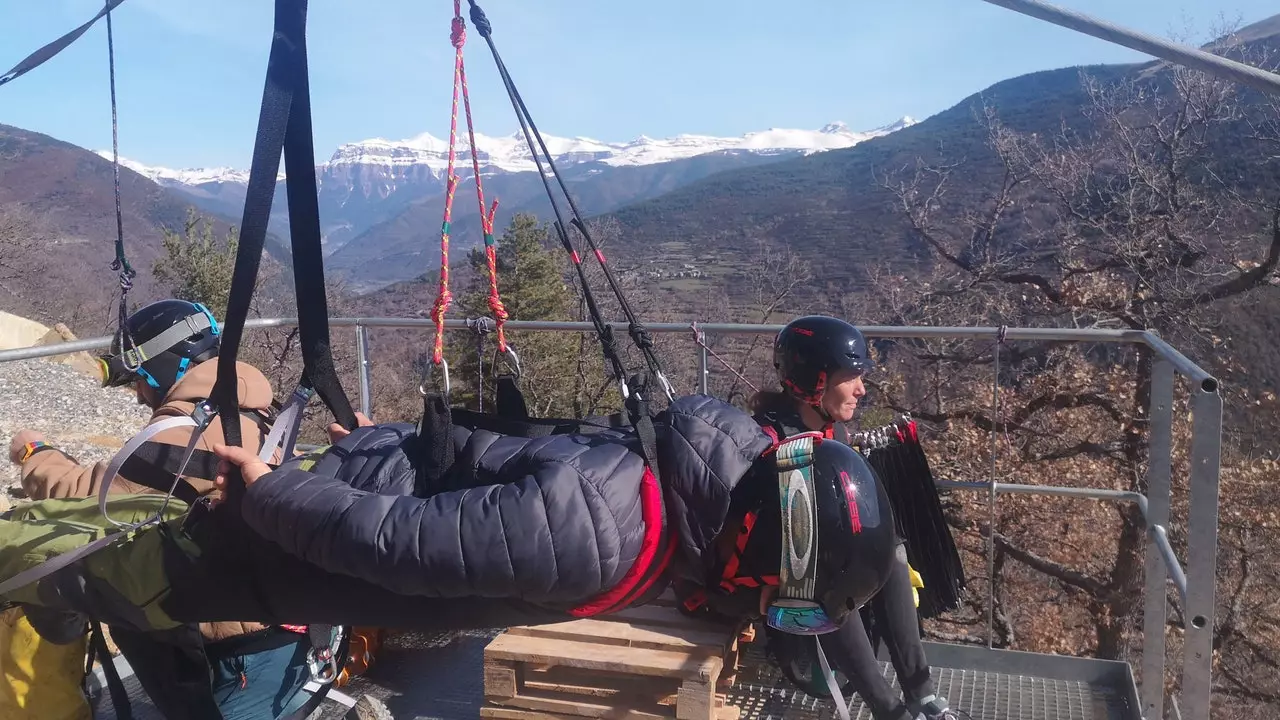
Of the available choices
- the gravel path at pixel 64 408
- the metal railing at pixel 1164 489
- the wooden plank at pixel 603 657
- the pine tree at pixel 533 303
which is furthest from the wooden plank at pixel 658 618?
the pine tree at pixel 533 303

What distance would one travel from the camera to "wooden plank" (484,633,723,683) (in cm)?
269

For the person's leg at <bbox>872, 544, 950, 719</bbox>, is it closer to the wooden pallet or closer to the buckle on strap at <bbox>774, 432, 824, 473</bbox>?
the wooden pallet

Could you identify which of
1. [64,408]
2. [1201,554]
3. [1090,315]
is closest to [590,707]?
[1201,554]

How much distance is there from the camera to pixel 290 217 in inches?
93.1

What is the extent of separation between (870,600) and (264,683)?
2061 mm

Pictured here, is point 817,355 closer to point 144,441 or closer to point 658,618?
point 658,618

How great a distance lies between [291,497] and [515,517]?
51 centimetres

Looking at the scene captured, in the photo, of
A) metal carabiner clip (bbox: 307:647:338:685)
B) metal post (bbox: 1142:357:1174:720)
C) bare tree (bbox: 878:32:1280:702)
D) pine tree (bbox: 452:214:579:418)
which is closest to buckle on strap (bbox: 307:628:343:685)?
metal carabiner clip (bbox: 307:647:338:685)

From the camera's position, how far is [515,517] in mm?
1764

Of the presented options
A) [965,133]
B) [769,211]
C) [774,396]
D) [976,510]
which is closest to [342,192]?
[769,211]

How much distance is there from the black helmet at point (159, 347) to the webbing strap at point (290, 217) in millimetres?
604

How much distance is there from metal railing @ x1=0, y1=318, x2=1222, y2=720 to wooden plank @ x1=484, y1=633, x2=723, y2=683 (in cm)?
118

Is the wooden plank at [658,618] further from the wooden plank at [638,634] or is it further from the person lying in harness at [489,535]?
the person lying in harness at [489,535]

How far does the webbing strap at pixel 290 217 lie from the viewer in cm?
204
